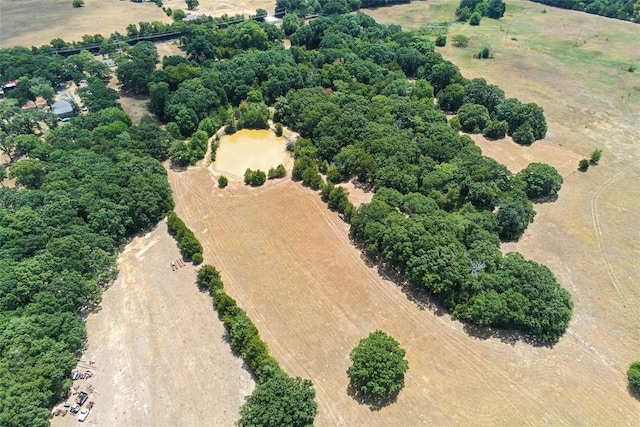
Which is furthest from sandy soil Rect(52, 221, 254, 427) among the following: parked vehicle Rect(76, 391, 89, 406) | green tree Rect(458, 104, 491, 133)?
green tree Rect(458, 104, 491, 133)

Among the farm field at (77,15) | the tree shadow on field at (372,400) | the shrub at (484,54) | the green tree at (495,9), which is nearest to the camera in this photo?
the tree shadow on field at (372,400)

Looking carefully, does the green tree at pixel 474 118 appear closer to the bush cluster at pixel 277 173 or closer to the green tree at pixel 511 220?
the green tree at pixel 511 220

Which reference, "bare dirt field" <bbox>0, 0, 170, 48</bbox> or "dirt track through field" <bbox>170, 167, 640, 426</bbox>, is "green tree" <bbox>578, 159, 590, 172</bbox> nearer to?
"dirt track through field" <bbox>170, 167, 640, 426</bbox>

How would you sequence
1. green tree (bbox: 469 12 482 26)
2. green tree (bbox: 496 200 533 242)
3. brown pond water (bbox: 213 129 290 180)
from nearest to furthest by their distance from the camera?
green tree (bbox: 496 200 533 242) → brown pond water (bbox: 213 129 290 180) → green tree (bbox: 469 12 482 26)

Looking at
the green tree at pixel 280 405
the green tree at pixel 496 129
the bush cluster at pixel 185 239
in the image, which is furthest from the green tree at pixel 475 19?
the green tree at pixel 280 405

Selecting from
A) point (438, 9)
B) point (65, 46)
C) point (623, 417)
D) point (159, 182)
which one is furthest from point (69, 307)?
point (438, 9)

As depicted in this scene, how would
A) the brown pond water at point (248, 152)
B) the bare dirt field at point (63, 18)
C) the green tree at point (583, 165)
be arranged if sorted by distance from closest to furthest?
the green tree at point (583, 165) < the brown pond water at point (248, 152) < the bare dirt field at point (63, 18)

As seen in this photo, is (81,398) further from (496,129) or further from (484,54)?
(484,54)
